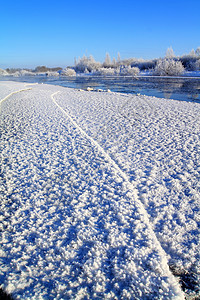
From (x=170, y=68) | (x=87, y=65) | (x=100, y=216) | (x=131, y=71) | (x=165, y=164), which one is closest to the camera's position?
(x=100, y=216)

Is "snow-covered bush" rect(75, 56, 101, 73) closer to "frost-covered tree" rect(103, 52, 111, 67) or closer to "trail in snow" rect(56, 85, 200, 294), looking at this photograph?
"frost-covered tree" rect(103, 52, 111, 67)

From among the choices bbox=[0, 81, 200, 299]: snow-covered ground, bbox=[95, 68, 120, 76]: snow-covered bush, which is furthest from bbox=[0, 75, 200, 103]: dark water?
bbox=[95, 68, 120, 76]: snow-covered bush

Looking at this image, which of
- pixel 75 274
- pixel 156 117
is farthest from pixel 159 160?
pixel 156 117

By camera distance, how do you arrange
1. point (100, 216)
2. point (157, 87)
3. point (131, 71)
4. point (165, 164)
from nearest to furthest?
point (100, 216) → point (165, 164) → point (157, 87) → point (131, 71)

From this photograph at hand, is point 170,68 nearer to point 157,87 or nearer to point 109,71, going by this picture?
point 109,71

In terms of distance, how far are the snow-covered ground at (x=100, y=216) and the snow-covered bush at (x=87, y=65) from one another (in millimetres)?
48586

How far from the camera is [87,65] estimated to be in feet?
163

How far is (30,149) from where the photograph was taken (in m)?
3.54

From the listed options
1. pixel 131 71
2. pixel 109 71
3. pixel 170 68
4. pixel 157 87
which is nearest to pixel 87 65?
pixel 109 71

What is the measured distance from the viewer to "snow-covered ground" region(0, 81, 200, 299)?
1352 mm

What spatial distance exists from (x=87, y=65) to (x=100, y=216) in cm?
5274

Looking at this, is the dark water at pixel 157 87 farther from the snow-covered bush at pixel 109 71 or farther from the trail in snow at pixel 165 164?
the snow-covered bush at pixel 109 71

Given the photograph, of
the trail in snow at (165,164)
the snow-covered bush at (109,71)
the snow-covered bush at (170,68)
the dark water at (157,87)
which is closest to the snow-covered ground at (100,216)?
the trail in snow at (165,164)

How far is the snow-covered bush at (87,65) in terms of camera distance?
162ft
